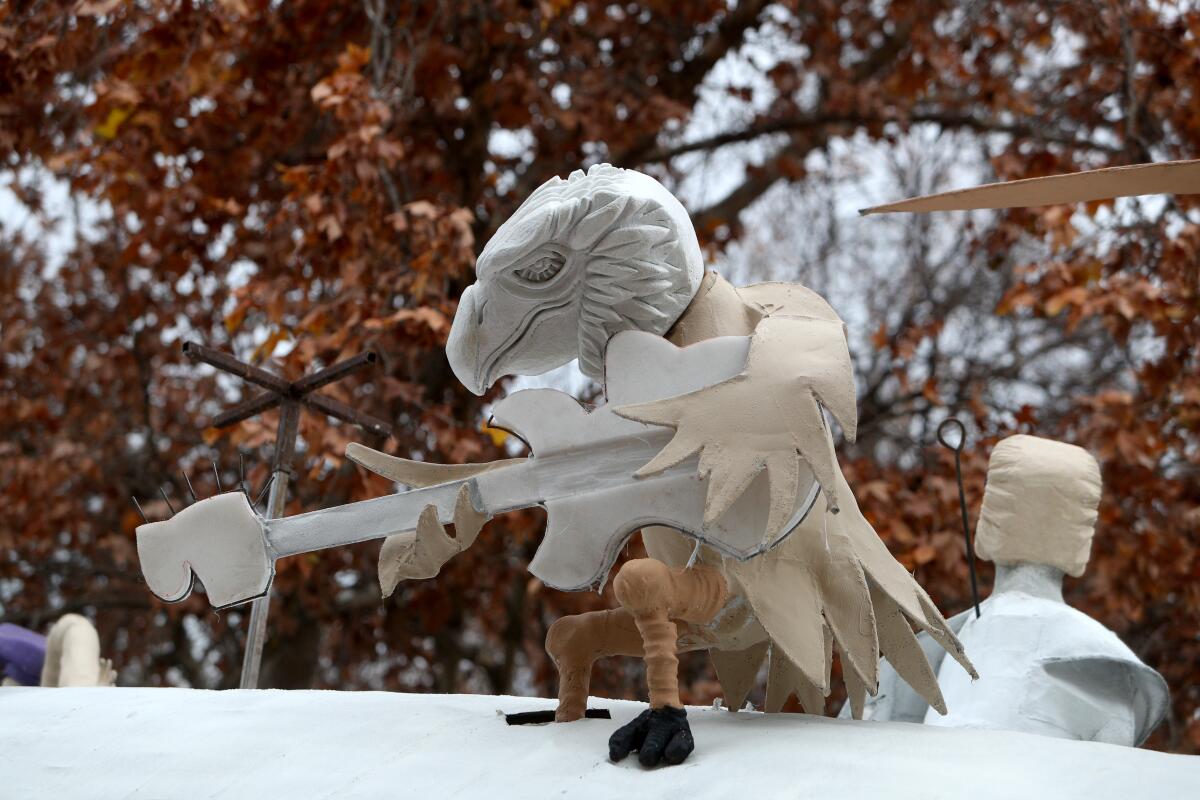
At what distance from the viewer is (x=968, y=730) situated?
8.13 ft

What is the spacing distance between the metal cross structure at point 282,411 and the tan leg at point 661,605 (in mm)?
1266

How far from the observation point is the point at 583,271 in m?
2.71

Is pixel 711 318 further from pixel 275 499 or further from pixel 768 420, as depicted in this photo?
pixel 275 499

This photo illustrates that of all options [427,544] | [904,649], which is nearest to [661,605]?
[427,544]

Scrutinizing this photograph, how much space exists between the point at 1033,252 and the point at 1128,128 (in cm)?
293

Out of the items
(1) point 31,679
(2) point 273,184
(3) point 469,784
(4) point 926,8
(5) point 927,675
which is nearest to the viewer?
A: (3) point 469,784

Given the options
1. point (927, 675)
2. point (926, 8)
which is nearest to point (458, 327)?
point (927, 675)

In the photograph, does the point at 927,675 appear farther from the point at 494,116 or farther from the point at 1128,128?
the point at 494,116

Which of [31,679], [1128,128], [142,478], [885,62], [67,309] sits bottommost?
[31,679]

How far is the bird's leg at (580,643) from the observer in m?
2.76

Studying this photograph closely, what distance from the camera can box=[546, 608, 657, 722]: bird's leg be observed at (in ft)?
9.05

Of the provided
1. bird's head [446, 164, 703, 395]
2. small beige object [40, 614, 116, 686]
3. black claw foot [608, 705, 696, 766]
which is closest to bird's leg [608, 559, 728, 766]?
black claw foot [608, 705, 696, 766]

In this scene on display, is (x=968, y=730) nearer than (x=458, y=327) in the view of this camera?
Yes

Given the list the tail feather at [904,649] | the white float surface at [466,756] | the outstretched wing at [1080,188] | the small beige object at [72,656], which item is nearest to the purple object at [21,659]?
the small beige object at [72,656]
